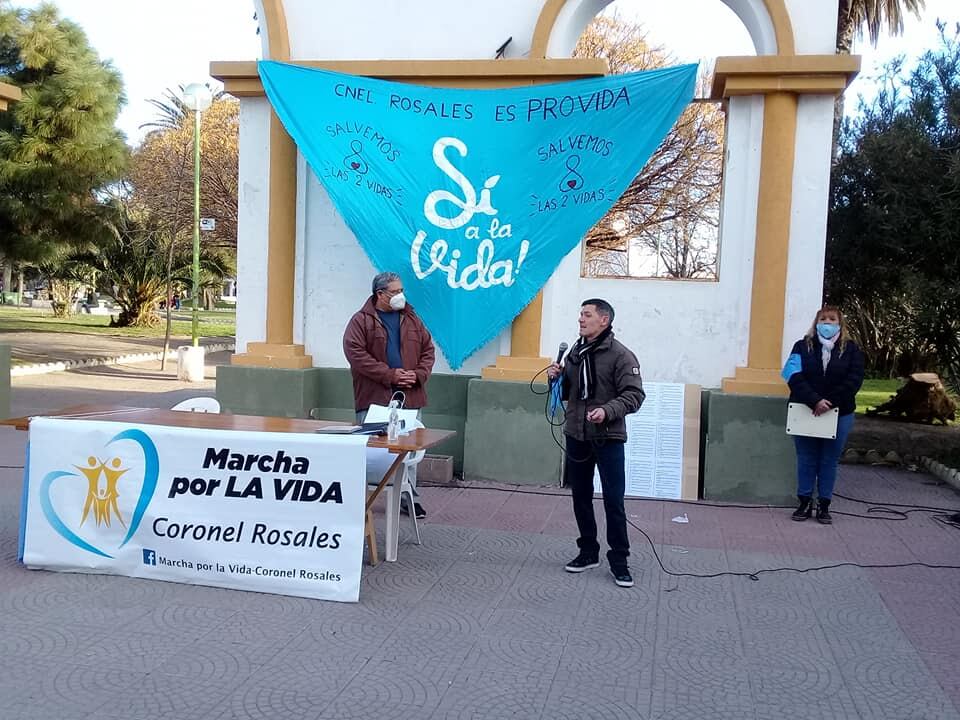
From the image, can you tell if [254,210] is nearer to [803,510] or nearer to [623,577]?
[623,577]

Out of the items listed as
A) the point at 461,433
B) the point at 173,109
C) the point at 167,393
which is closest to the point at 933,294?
the point at 461,433

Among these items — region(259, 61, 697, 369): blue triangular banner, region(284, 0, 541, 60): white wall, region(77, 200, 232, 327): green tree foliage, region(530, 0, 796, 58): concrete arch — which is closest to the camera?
region(530, 0, 796, 58): concrete arch

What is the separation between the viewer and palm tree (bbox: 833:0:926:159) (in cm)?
1733

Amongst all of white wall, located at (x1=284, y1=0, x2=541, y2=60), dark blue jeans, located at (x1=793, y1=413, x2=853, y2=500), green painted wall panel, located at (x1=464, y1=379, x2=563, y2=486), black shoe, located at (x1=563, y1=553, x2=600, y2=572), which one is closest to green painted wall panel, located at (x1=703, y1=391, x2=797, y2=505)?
dark blue jeans, located at (x1=793, y1=413, x2=853, y2=500)

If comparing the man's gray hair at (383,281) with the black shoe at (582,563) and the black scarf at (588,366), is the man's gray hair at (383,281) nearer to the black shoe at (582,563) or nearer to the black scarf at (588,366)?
the black scarf at (588,366)

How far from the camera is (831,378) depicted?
279 inches

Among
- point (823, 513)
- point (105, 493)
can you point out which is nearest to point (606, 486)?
point (823, 513)

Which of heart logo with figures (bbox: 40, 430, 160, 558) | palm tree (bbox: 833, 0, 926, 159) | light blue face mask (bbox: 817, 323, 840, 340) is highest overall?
palm tree (bbox: 833, 0, 926, 159)

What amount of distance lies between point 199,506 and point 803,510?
4.78 metres

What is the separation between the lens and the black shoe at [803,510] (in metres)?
7.30

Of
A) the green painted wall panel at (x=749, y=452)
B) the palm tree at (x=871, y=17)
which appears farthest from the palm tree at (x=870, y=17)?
the green painted wall panel at (x=749, y=452)

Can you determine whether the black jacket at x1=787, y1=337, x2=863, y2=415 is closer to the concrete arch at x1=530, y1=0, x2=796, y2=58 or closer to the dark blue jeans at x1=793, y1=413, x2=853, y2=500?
the dark blue jeans at x1=793, y1=413, x2=853, y2=500

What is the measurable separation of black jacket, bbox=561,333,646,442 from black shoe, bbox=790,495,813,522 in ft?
8.58

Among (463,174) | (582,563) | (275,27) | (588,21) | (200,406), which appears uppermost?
(588,21)
